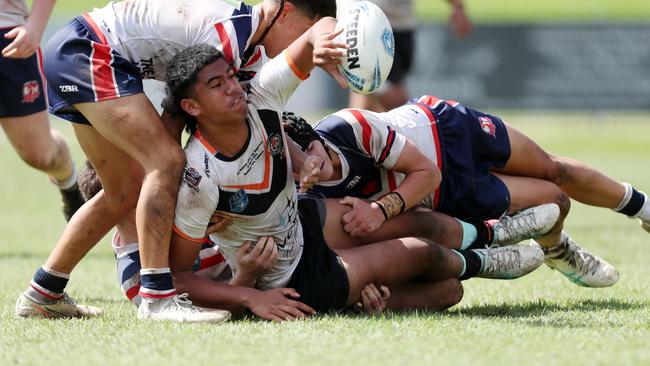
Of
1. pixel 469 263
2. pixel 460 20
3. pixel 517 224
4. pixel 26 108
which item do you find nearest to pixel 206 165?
pixel 469 263

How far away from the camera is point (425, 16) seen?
32125 mm

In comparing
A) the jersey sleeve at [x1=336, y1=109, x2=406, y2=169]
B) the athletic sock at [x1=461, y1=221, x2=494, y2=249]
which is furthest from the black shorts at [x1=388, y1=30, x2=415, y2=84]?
the jersey sleeve at [x1=336, y1=109, x2=406, y2=169]

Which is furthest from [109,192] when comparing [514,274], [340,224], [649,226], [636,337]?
[649,226]

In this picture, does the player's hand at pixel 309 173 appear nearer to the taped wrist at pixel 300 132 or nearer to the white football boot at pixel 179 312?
the taped wrist at pixel 300 132

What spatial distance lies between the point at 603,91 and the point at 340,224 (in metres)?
17.6

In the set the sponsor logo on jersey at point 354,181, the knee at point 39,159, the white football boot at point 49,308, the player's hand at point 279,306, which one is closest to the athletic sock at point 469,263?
the sponsor logo on jersey at point 354,181

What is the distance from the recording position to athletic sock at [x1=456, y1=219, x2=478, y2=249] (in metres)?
5.70

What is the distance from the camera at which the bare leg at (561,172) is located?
6.11 m

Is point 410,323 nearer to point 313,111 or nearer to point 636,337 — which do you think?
point 636,337

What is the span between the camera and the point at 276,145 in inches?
201

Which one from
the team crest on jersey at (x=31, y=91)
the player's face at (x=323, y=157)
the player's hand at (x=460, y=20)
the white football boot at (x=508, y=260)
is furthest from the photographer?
the player's hand at (x=460, y=20)

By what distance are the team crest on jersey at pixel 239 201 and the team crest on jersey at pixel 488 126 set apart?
5.47 feet

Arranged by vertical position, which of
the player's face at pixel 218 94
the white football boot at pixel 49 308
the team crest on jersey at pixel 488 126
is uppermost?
the player's face at pixel 218 94

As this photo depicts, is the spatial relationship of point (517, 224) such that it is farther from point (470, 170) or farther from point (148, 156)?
point (148, 156)
